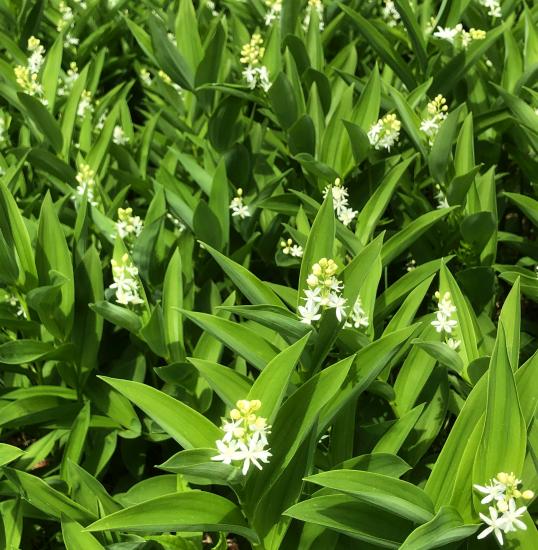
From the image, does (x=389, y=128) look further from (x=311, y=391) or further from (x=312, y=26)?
(x=311, y=391)

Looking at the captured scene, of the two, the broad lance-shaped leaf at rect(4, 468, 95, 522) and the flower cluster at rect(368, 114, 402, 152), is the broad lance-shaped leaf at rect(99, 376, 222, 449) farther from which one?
the flower cluster at rect(368, 114, 402, 152)

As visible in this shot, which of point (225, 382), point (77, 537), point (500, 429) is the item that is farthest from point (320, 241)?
point (77, 537)

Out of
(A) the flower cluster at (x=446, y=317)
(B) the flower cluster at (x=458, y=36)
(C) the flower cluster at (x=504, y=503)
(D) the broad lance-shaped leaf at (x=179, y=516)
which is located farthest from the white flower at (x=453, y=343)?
(B) the flower cluster at (x=458, y=36)

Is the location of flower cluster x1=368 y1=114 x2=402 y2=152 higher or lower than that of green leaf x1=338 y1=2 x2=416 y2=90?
lower

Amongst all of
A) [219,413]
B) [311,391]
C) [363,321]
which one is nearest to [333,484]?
[311,391]

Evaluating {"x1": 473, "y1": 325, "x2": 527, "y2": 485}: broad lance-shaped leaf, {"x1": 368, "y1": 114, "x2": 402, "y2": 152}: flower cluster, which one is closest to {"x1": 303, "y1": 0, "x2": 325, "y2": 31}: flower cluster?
{"x1": 368, "y1": 114, "x2": 402, "y2": 152}: flower cluster

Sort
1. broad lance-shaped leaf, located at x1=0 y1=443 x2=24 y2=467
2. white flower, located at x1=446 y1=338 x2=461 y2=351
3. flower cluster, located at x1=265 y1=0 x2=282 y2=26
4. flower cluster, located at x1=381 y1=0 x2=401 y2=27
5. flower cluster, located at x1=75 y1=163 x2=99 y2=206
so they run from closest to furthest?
1. broad lance-shaped leaf, located at x1=0 y1=443 x2=24 y2=467
2. white flower, located at x1=446 y1=338 x2=461 y2=351
3. flower cluster, located at x1=75 y1=163 x2=99 y2=206
4. flower cluster, located at x1=265 y1=0 x2=282 y2=26
5. flower cluster, located at x1=381 y1=0 x2=401 y2=27

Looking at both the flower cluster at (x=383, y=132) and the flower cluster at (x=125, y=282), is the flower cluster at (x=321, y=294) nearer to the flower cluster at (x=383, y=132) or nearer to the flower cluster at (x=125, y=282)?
the flower cluster at (x=125, y=282)
